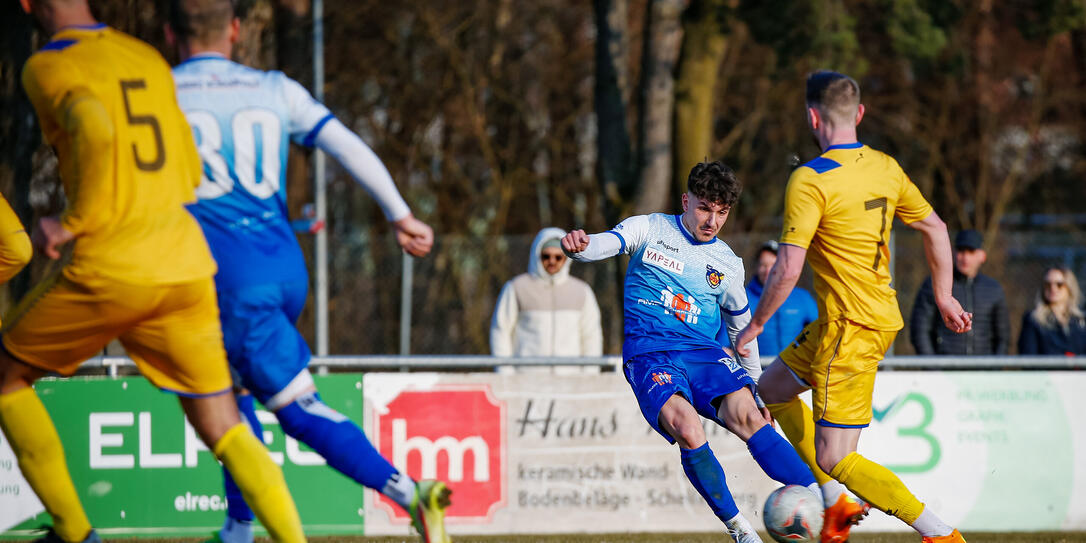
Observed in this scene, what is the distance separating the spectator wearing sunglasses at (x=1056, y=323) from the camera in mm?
9984

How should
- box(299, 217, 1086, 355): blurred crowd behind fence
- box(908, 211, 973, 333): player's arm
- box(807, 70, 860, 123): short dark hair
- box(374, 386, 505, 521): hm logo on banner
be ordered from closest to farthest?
box(807, 70, 860, 123): short dark hair
box(908, 211, 973, 333): player's arm
box(374, 386, 505, 521): hm logo on banner
box(299, 217, 1086, 355): blurred crowd behind fence

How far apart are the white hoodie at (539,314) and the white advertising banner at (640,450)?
33.9 inches

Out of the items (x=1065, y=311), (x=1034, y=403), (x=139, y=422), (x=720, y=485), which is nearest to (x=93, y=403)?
(x=139, y=422)

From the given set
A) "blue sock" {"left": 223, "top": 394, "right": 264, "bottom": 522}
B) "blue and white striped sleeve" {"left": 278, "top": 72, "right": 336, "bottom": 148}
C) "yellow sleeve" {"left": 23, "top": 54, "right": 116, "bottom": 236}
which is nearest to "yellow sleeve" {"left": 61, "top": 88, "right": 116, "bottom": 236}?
"yellow sleeve" {"left": 23, "top": 54, "right": 116, "bottom": 236}

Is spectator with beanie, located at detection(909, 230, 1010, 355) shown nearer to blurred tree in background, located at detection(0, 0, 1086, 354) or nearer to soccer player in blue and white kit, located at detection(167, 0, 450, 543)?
blurred tree in background, located at detection(0, 0, 1086, 354)

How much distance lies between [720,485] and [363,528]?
3716mm

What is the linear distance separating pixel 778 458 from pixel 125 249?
321 cm

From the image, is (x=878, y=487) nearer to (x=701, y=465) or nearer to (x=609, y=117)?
(x=701, y=465)

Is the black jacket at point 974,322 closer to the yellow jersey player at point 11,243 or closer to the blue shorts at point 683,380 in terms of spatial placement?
the blue shorts at point 683,380

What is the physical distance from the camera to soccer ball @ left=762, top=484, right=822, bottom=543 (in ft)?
17.7

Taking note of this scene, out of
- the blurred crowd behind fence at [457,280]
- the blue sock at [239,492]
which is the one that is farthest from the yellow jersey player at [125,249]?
the blurred crowd behind fence at [457,280]

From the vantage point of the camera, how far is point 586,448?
29.1ft

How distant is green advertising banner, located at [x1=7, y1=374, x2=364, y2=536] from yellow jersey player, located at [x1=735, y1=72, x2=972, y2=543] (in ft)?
13.7

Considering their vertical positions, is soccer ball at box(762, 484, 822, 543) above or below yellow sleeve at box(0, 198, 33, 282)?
below
